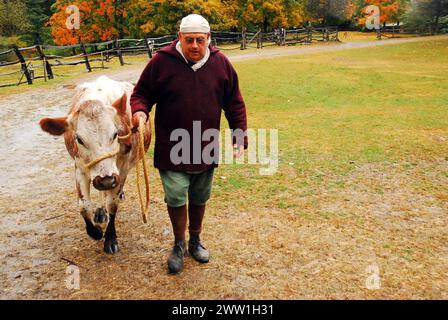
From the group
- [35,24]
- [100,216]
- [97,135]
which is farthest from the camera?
[35,24]

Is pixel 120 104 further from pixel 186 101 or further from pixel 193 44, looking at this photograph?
pixel 193 44


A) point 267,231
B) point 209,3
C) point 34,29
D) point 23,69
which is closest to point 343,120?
point 267,231

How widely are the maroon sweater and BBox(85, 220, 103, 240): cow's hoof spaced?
1.14 m

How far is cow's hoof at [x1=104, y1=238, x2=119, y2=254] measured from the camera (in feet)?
12.2

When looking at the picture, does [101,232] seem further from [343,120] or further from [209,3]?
[209,3]

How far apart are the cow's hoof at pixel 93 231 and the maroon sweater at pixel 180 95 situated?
114cm

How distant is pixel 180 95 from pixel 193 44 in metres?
0.38

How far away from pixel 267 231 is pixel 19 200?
3.14 m

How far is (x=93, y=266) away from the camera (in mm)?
3498

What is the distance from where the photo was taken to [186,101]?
3062mm

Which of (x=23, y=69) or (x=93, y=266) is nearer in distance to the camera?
(x=93, y=266)

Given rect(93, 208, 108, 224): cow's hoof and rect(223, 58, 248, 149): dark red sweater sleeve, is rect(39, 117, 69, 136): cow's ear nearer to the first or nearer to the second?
rect(93, 208, 108, 224): cow's hoof

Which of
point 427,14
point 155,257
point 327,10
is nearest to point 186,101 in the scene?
point 155,257
